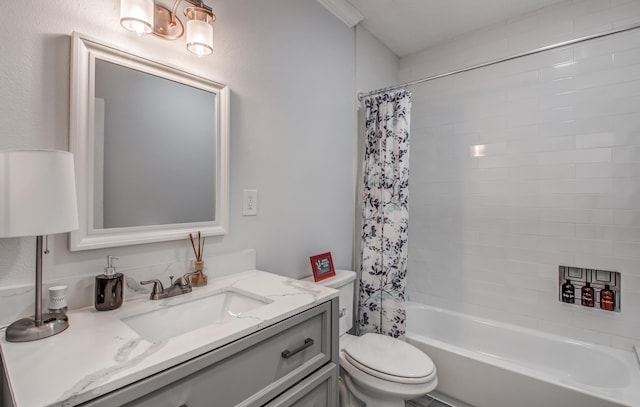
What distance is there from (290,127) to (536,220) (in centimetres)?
181

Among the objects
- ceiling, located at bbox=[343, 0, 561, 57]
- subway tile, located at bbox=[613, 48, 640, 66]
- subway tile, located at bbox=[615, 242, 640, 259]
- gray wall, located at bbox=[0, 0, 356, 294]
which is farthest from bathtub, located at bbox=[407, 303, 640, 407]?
ceiling, located at bbox=[343, 0, 561, 57]

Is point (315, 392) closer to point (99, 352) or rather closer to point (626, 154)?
point (99, 352)

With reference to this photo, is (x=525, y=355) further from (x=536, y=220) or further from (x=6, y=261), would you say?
(x=6, y=261)

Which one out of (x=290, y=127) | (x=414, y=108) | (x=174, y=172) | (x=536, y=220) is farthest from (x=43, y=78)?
(x=536, y=220)

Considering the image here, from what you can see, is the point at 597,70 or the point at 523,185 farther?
the point at 523,185

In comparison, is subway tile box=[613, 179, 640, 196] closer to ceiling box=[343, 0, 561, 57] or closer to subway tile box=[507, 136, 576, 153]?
subway tile box=[507, 136, 576, 153]

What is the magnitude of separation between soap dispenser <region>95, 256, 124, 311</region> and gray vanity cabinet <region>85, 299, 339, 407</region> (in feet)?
1.43

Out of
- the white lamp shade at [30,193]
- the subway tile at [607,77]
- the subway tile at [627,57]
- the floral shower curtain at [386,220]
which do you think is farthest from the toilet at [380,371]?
the subway tile at [627,57]

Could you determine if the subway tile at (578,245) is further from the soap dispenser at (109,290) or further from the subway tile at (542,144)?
the soap dispenser at (109,290)

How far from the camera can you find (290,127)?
172 cm

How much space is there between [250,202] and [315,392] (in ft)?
2.84

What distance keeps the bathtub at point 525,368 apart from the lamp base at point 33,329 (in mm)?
1820

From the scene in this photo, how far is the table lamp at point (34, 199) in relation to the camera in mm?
698

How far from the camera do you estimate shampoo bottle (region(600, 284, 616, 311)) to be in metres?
1.84
